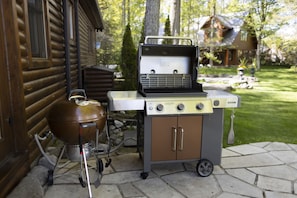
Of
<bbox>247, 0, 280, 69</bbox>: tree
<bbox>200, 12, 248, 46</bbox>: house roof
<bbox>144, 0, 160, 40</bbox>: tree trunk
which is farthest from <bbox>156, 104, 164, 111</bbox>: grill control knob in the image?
<bbox>200, 12, 248, 46</bbox>: house roof

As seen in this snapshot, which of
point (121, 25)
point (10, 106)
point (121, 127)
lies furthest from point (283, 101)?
point (121, 25)

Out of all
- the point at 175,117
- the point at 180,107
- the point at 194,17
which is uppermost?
the point at 194,17

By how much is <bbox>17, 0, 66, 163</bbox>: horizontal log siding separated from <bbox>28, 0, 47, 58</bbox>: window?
189mm

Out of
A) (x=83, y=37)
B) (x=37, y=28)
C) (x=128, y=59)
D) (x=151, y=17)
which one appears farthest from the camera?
(x=83, y=37)

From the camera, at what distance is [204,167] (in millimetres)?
2510

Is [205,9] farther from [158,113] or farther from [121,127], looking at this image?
[158,113]

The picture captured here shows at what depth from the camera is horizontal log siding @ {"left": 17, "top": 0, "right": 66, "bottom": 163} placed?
2404mm

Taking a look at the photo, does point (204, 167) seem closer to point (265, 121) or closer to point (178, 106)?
point (178, 106)

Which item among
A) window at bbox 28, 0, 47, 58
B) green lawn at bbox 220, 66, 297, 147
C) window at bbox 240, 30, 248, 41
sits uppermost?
window at bbox 240, 30, 248, 41

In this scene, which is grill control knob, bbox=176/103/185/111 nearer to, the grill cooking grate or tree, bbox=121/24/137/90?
the grill cooking grate

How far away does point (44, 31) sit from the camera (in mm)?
3105

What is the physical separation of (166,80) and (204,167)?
3.36 feet

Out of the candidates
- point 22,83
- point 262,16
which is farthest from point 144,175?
point 262,16

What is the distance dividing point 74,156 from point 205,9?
21.8m
